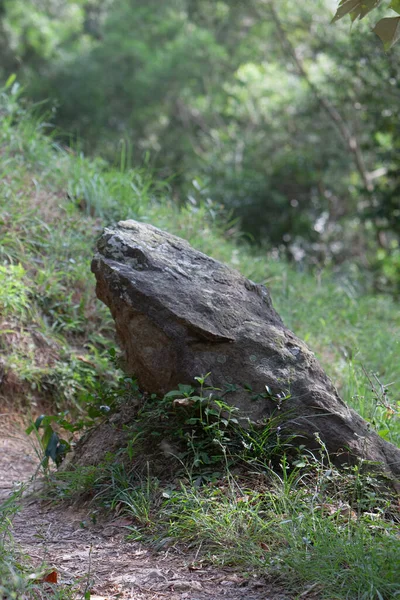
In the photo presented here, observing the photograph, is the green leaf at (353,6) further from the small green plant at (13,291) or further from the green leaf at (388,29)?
the small green plant at (13,291)

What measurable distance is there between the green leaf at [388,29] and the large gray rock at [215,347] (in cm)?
141

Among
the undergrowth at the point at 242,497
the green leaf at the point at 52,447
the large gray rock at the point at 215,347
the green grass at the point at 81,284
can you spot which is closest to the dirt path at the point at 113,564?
the undergrowth at the point at 242,497

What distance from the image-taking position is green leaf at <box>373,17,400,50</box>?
7.97 feet

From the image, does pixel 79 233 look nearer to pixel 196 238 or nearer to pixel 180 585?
pixel 196 238

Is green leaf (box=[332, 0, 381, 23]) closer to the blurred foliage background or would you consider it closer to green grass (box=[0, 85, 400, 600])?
green grass (box=[0, 85, 400, 600])

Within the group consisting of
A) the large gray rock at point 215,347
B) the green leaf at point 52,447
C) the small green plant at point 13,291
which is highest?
the large gray rock at point 215,347

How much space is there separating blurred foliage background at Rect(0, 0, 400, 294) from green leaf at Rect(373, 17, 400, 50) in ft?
13.5

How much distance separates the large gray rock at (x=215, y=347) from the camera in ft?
10.3

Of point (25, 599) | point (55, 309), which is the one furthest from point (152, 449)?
point (55, 309)

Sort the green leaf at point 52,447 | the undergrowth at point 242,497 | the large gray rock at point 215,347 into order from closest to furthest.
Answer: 1. the undergrowth at point 242,497
2. the large gray rock at point 215,347
3. the green leaf at point 52,447

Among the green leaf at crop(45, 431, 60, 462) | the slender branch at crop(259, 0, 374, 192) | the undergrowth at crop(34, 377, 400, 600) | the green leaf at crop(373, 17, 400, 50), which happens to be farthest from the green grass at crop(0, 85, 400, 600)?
the slender branch at crop(259, 0, 374, 192)

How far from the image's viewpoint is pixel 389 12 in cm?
1009

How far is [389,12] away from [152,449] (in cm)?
895

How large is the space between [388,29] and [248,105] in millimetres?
14368
